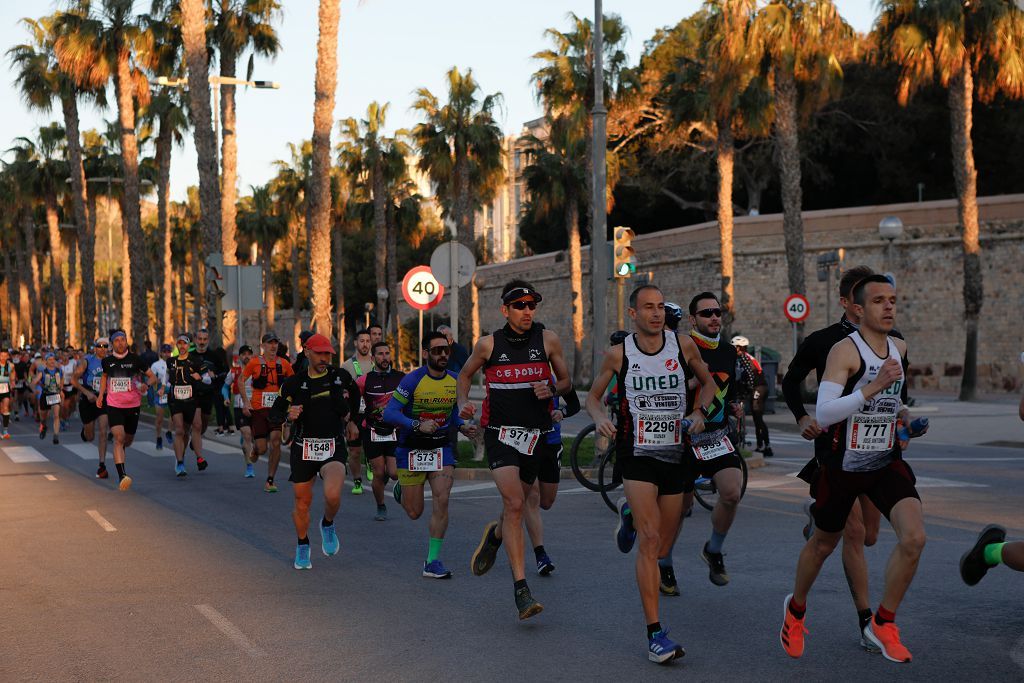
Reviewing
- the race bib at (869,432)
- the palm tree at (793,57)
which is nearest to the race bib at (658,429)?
the race bib at (869,432)

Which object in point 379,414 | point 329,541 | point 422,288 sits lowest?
point 329,541

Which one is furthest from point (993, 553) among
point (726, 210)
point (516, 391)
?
point (726, 210)

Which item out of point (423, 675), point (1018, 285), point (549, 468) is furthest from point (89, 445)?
point (1018, 285)

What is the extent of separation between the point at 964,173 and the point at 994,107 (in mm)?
17224

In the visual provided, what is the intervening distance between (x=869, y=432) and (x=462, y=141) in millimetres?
39792

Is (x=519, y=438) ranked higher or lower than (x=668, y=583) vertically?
higher

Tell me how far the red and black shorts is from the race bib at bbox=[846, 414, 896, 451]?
0.39ft

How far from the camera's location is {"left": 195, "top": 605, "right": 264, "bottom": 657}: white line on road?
6.34 m

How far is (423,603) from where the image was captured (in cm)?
753

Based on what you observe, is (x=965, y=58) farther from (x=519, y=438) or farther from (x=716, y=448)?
(x=519, y=438)

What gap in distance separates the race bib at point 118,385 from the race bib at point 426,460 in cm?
753

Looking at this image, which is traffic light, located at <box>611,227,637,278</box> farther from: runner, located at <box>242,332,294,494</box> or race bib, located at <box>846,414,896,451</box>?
race bib, located at <box>846,414,896,451</box>

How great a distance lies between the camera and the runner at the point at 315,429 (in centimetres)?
888

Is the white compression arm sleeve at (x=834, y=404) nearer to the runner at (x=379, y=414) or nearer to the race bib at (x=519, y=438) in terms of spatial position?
the race bib at (x=519, y=438)
